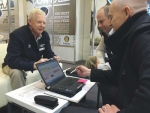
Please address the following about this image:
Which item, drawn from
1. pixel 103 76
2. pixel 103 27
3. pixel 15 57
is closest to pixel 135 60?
pixel 103 76

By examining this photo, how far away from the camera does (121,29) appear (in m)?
0.75

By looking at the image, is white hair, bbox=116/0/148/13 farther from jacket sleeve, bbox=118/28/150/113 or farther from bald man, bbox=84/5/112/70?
bald man, bbox=84/5/112/70

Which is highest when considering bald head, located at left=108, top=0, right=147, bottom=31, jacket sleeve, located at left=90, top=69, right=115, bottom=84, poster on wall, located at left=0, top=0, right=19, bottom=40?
poster on wall, located at left=0, top=0, right=19, bottom=40

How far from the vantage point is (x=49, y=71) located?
127 centimetres

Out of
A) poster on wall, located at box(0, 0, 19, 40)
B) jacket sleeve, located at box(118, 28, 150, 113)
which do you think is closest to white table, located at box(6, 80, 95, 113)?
jacket sleeve, located at box(118, 28, 150, 113)

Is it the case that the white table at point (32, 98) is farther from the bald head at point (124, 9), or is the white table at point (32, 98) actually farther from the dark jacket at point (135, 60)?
the bald head at point (124, 9)

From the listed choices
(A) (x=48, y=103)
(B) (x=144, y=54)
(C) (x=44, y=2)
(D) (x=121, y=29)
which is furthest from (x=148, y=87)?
(C) (x=44, y=2)

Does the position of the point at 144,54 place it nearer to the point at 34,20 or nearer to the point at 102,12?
the point at 102,12

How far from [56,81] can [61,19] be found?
3.02 metres

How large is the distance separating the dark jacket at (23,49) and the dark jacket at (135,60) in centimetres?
107

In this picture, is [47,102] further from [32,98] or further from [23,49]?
[23,49]

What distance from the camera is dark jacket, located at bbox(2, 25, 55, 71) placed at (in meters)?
1.60

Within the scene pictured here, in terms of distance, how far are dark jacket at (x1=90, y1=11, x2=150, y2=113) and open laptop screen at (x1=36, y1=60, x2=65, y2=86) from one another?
58cm

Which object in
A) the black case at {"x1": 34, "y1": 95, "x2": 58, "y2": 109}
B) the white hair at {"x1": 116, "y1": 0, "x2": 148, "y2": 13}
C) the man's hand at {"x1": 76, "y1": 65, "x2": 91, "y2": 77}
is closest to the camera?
the white hair at {"x1": 116, "y1": 0, "x2": 148, "y2": 13}
